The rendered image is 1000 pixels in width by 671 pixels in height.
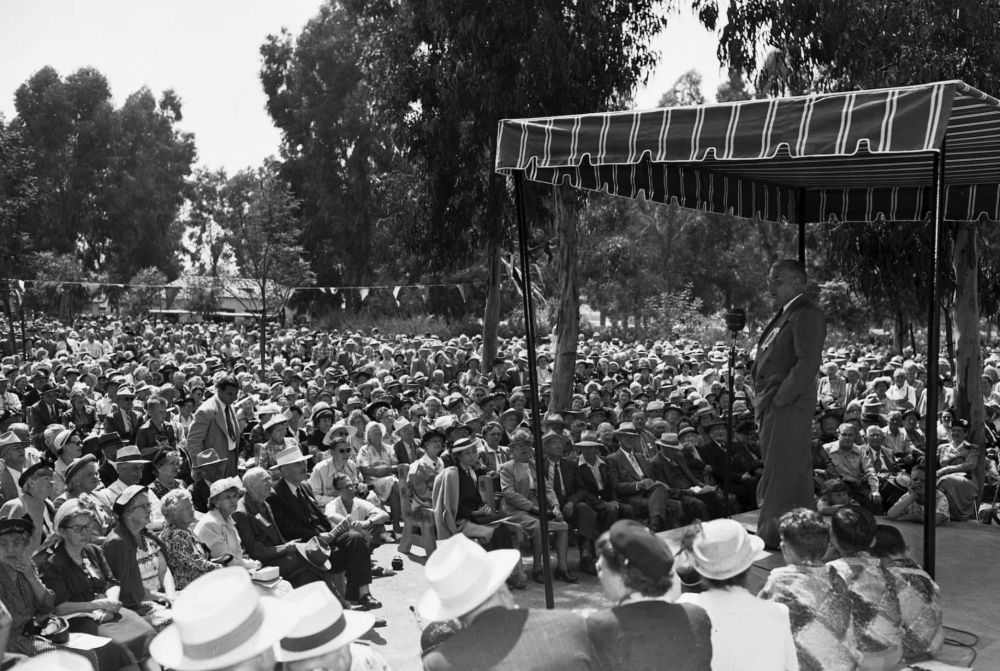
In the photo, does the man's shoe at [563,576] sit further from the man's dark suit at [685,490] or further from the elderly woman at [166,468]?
the elderly woman at [166,468]

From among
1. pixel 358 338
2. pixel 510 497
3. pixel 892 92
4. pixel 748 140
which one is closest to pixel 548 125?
pixel 748 140

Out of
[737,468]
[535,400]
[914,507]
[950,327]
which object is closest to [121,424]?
[535,400]

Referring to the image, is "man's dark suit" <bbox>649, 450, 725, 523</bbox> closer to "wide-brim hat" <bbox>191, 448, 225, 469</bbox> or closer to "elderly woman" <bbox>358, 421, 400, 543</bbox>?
"elderly woman" <bbox>358, 421, 400, 543</bbox>

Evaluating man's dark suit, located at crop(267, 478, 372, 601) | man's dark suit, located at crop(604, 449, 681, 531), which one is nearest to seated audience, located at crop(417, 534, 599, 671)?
man's dark suit, located at crop(267, 478, 372, 601)

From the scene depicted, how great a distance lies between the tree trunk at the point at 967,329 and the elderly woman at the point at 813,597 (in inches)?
378

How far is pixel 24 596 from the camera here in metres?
4.78

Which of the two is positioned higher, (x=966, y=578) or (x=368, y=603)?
(x=966, y=578)

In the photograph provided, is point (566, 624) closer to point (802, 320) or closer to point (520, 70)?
point (802, 320)

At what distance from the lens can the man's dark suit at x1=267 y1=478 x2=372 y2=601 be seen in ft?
23.2

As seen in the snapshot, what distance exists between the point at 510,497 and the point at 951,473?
14.6 feet

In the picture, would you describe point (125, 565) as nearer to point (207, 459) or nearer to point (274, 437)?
point (207, 459)

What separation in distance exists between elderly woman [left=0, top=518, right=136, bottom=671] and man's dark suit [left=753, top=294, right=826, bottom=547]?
385cm

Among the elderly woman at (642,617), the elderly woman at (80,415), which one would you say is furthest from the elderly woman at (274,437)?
the elderly woman at (642,617)

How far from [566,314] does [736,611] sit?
1033 centimetres
